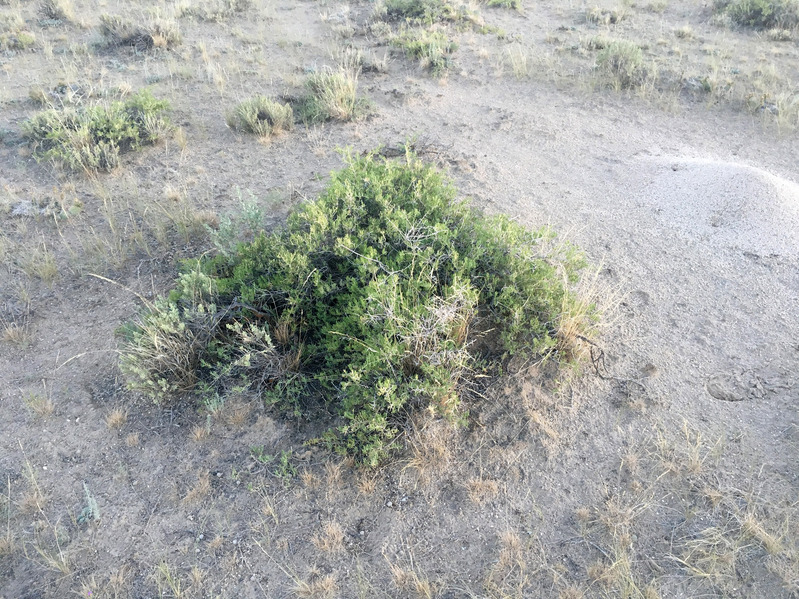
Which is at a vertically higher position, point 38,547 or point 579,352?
point 579,352

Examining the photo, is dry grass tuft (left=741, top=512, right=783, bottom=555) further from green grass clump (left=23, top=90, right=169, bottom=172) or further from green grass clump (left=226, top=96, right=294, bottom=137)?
green grass clump (left=23, top=90, right=169, bottom=172)

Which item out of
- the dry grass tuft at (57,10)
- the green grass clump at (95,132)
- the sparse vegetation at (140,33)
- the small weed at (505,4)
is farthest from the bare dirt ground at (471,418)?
the small weed at (505,4)

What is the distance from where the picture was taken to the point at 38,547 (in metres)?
3.02

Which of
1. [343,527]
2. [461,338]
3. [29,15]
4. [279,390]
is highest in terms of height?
[29,15]

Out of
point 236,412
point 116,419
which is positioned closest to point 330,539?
point 236,412

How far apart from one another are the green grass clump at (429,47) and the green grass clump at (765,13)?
18.0 feet

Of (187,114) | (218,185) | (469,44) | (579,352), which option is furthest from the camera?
(469,44)

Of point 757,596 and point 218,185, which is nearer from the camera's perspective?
point 757,596

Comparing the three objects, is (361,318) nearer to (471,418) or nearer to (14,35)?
(471,418)

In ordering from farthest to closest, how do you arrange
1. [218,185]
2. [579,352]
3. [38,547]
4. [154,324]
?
[218,185]
[579,352]
[154,324]
[38,547]

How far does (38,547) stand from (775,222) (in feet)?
20.3

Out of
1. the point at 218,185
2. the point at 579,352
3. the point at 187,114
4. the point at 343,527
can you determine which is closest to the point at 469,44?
the point at 187,114

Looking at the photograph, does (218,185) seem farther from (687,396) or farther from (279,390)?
(687,396)

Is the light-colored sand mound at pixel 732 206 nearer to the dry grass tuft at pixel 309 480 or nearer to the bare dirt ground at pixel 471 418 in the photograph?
the bare dirt ground at pixel 471 418
